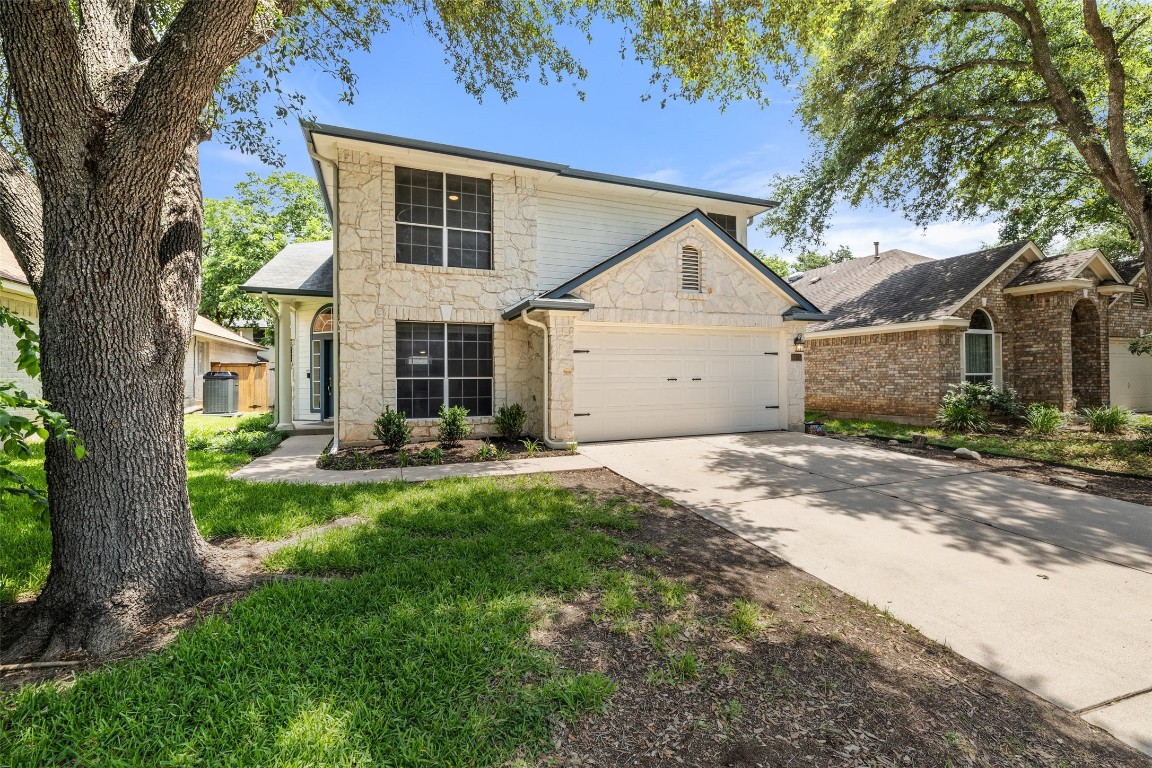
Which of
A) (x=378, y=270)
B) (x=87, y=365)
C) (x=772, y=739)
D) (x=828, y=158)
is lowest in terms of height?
(x=772, y=739)

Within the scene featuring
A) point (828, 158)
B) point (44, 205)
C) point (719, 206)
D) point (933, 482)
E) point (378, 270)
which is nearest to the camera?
point (44, 205)

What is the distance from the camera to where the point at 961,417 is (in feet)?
37.3

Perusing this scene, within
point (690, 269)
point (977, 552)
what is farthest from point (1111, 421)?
point (977, 552)

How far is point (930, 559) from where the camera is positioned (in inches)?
162

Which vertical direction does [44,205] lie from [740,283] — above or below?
below

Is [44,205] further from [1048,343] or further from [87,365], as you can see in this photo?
[1048,343]

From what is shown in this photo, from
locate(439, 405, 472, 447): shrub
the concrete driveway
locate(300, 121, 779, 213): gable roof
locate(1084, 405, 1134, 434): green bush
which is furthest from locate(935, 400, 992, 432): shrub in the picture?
locate(439, 405, 472, 447): shrub

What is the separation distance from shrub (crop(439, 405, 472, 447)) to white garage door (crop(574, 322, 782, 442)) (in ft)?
7.51

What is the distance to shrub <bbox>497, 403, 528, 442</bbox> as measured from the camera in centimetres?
953

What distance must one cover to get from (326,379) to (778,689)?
13215 millimetres

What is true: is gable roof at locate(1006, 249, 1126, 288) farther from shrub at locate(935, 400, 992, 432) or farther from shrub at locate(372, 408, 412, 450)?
shrub at locate(372, 408, 412, 450)

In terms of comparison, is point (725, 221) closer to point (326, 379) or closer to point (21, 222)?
point (326, 379)

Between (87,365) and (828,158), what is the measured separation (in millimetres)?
15810

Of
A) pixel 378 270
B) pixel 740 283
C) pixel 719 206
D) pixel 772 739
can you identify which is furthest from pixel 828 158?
pixel 772 739
